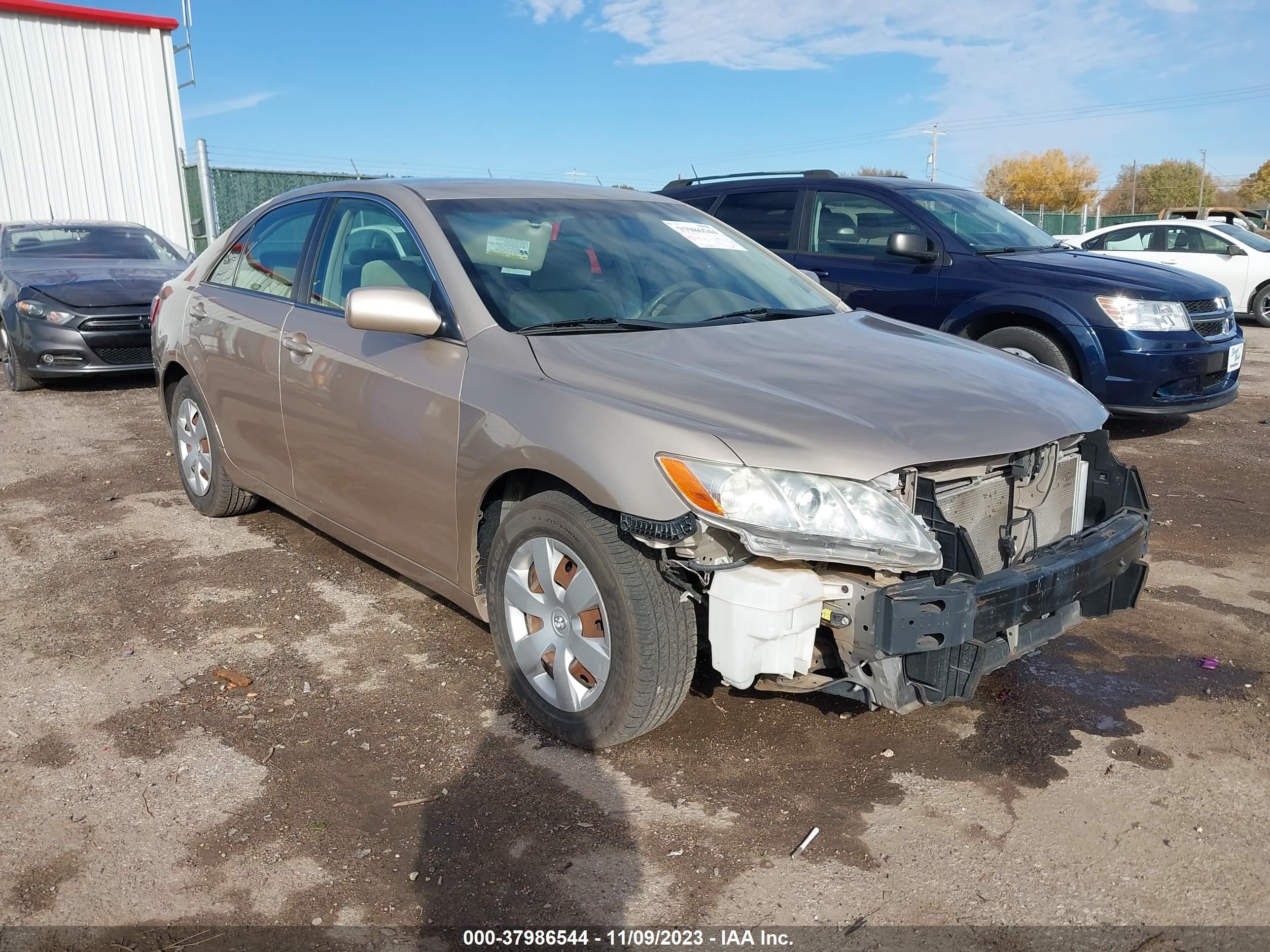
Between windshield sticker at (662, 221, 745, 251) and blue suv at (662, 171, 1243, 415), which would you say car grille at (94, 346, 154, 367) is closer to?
blue suv at (662, 171, 1243, 415)

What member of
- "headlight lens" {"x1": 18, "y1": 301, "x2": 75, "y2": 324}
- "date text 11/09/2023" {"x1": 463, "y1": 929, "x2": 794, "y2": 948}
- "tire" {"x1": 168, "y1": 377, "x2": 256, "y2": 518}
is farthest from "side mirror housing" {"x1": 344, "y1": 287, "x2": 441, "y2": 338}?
"headlight lens" {"x1": 18, "y1": 301, "x2": 75, "y2": 324}

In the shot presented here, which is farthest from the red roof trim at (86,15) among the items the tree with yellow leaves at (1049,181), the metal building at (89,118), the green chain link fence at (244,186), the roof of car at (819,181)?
the tree with yellow leaves at (1049,181)

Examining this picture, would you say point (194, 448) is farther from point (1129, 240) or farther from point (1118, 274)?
point (1129, 240)

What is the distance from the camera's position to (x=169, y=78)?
19062 mm

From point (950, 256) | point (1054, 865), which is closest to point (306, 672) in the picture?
point (1054, 865)

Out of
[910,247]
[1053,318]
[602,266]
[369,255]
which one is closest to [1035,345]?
Result: [1053,318]

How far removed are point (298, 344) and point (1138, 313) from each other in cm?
539

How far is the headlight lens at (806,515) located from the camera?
253 centimetres

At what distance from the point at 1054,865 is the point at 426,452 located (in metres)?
2.17

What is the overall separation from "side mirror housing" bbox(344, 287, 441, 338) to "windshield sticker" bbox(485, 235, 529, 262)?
0.39 m

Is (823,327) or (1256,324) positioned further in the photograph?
(1256,324)

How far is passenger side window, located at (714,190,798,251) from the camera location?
790 cm

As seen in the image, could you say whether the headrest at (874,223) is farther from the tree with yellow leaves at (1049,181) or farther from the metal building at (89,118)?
the tree with yellow leaves at (1049,181)

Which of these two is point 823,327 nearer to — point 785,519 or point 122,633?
point 785,519
